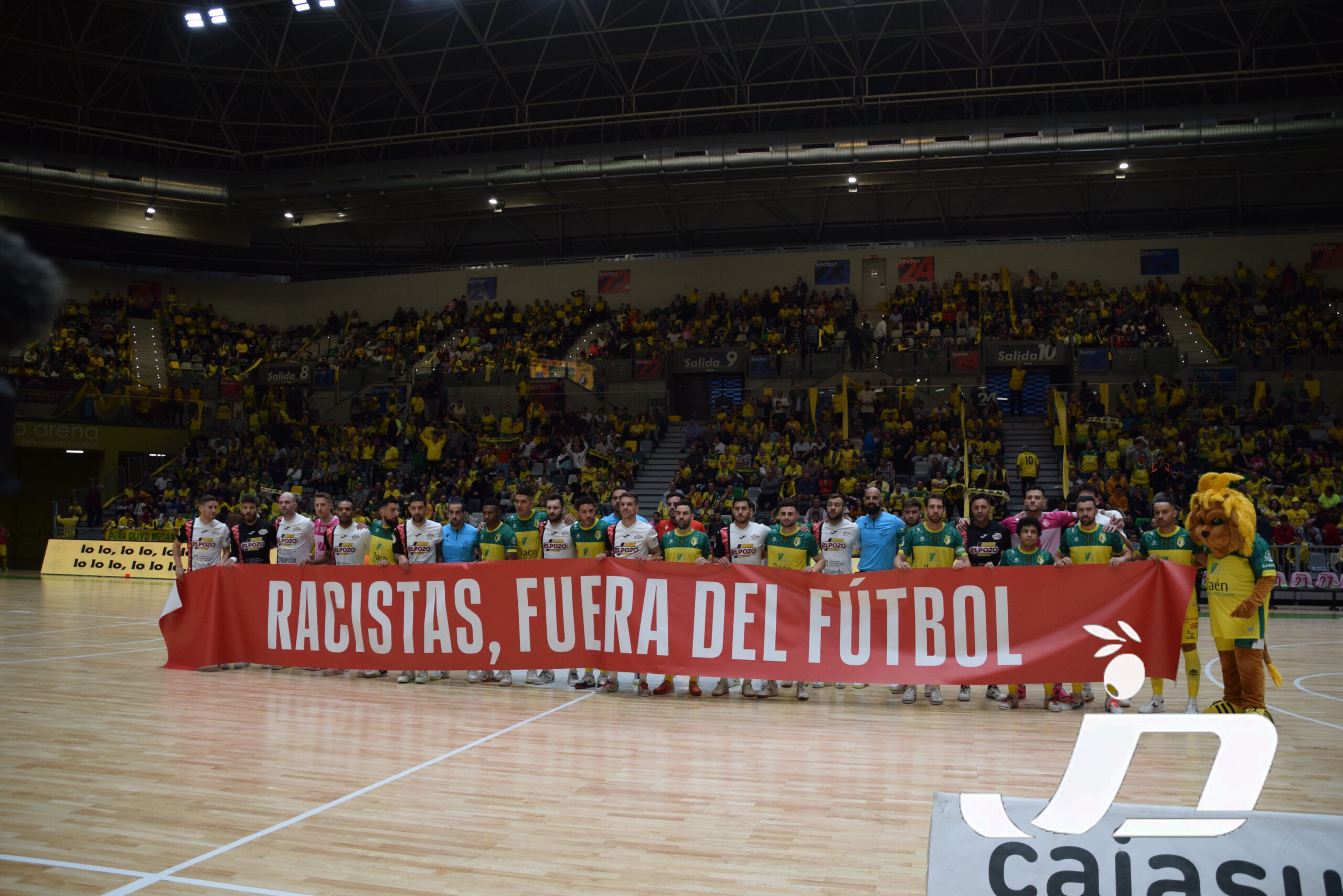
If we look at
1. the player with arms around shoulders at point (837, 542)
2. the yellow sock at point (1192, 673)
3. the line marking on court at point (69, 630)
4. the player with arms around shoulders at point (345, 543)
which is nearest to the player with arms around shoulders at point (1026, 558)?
the yellow sock at point (1192, 673)

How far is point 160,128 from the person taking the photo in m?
30.0

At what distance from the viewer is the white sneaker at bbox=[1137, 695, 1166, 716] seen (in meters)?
8.70

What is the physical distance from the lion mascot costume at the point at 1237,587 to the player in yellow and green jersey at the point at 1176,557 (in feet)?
2.28

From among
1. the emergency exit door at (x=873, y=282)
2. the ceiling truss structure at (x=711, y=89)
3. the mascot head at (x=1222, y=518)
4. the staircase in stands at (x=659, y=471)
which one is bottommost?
the mascot head at (x=1222, y=518)

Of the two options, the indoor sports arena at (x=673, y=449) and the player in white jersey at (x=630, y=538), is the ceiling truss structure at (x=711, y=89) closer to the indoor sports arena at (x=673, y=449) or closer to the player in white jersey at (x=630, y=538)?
the indoor sports arena at (x=673, y=449)

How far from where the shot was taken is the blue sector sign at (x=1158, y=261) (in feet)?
102

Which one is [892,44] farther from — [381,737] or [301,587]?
[381,737]

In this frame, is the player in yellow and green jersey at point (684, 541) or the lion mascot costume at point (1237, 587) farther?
the player in yellow and green jersey at point (684, 541)

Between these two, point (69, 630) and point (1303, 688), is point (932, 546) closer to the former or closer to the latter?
point (1303, 688)

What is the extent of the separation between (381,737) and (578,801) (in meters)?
2.46

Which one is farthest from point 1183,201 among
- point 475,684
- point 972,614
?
point 475,684

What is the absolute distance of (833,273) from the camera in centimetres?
3312

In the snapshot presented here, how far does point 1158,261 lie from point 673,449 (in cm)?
1733

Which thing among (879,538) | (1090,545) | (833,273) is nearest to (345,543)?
(879,538)
